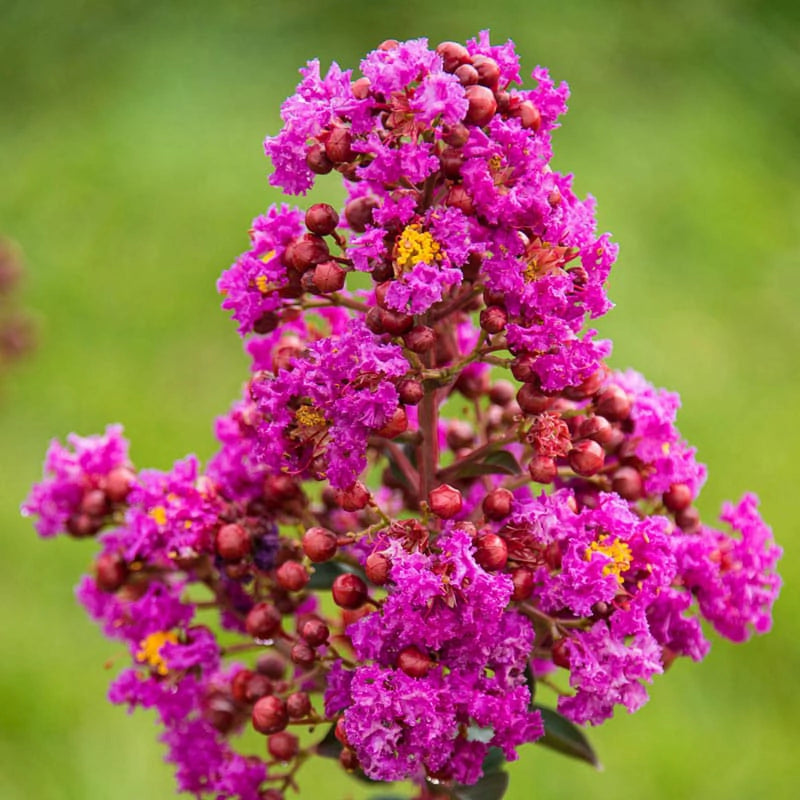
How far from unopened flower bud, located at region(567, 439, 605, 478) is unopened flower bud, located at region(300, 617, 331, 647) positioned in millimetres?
281

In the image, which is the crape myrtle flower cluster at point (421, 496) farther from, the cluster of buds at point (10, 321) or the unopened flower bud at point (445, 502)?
the cluster of buds at point (10, 321)

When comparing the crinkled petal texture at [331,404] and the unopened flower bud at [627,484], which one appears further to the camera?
the unopened flower bud at [627,484]

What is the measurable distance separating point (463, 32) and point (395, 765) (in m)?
4.16

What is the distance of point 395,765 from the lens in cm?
99

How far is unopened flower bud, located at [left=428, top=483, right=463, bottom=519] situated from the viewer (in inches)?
40.4

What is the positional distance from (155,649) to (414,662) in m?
0.34

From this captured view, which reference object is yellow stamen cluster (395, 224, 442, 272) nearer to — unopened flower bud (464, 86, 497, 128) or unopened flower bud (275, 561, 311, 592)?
unopened flower bud (464, 86, 497, 128)

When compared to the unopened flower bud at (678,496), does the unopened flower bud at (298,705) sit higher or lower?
lower

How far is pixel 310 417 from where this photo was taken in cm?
102

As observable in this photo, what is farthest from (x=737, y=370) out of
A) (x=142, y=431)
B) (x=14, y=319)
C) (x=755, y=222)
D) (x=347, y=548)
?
(x=347, y=548)

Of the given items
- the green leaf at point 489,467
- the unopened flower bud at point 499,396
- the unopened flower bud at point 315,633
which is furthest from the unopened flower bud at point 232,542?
the unopened flower bud at point 499,396

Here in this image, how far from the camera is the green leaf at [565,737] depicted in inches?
45.8

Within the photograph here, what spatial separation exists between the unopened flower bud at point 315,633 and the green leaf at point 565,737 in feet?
0.79

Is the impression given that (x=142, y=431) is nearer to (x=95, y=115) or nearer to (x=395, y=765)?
(x=95, y=115)
